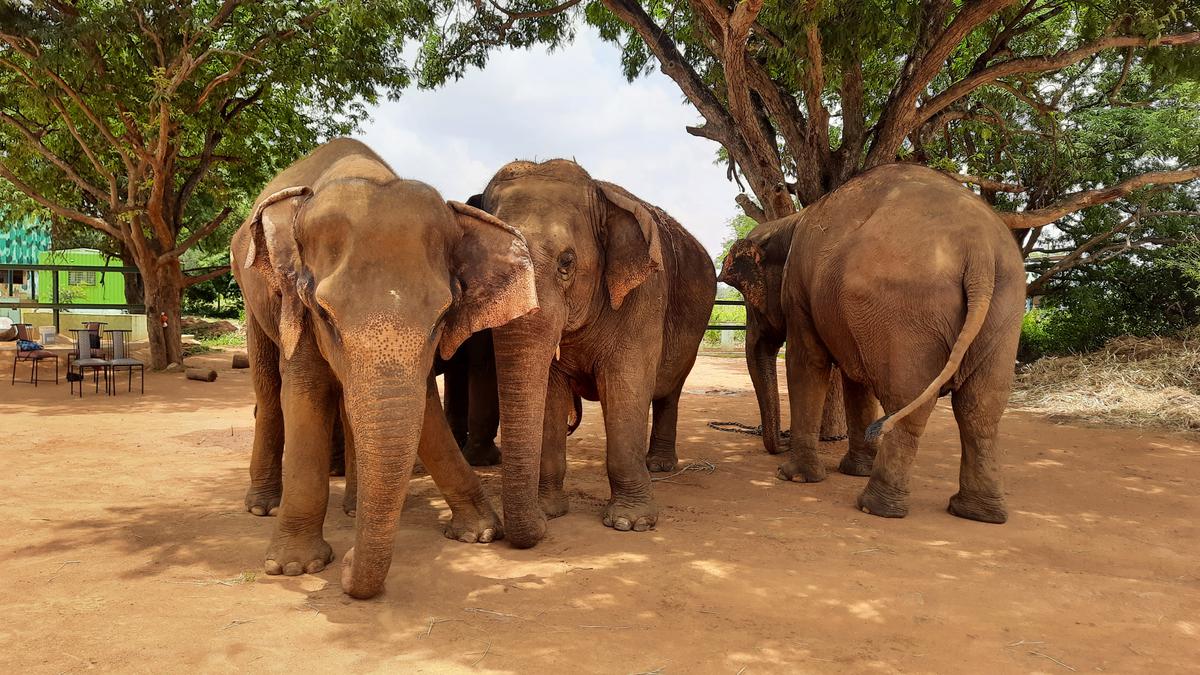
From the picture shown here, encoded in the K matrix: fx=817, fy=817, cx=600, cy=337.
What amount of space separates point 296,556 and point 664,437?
363 centimetres

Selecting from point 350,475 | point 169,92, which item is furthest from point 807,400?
point 169,92

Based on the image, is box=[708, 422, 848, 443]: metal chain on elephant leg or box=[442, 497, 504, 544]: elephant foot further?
box=[708, 422, 848, 443]: metal chain on elephant leg

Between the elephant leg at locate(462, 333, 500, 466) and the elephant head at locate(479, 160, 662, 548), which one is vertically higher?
the elephant head at locate(479, 160, 662, 548)

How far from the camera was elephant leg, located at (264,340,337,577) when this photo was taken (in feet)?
12.8

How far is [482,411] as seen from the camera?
6.89 metres

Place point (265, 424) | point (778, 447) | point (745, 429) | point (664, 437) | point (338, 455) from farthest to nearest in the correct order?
1. point (745, 429)
2. point (778, 447)
3. point (664, 437)
4. point (338, 455)
5. point (265, 424)

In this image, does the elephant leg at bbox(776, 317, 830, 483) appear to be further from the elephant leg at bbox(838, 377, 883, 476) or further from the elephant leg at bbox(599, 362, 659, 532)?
the elephant leg at bbox(599, 362, 659, 532)

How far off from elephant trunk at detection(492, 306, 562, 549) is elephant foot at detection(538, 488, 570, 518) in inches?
25.3

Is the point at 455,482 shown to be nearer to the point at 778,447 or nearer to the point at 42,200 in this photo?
the point at 778,447

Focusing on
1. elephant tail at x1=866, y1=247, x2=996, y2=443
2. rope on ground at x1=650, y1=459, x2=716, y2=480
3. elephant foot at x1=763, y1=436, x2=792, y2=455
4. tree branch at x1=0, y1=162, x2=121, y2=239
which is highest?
tree branch at x1=0, y1=162, x2=121, y2=239

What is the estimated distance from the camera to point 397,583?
390cm

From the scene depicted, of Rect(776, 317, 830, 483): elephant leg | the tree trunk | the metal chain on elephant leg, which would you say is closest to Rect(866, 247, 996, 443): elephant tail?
Rect(776, 317, 830, 483): elephant leg

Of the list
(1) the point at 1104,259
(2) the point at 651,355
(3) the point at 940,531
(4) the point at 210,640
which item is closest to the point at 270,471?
(4) the point at 210,640

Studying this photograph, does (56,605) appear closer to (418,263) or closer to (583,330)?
(418,263)
